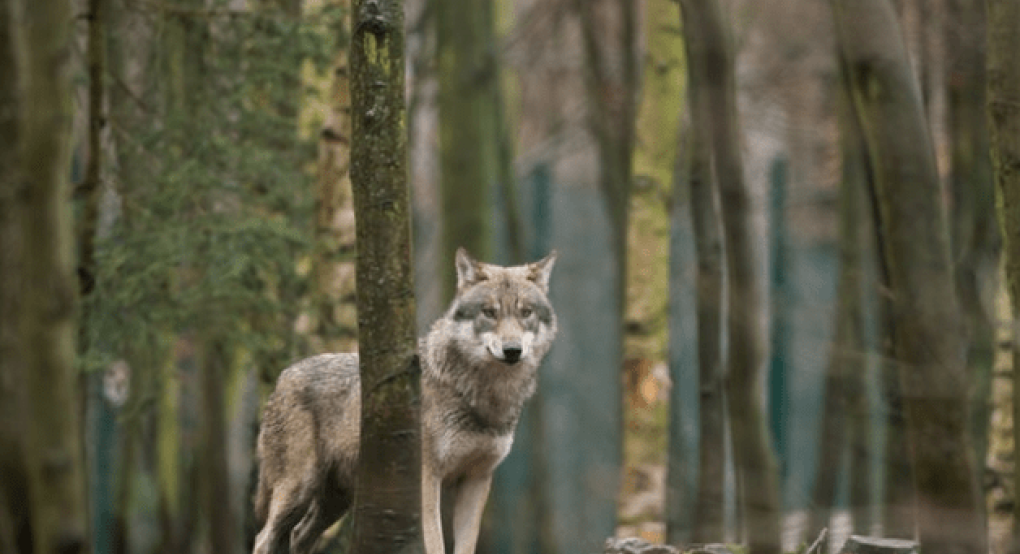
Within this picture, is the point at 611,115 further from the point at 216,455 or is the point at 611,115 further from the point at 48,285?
the point at 48,285

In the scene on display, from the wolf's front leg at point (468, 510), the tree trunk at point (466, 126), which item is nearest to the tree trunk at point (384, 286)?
the wolf's front leg at point (468, 510)

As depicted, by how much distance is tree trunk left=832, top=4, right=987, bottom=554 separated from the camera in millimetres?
6082

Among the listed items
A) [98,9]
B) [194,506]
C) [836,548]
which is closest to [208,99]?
[98,9]

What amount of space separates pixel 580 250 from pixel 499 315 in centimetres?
1131

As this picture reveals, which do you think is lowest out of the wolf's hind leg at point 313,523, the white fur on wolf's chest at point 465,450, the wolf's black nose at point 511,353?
the wolf's hind leg at point 313,523

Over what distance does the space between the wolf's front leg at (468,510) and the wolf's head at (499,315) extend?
80cm

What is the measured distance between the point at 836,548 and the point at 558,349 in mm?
10450

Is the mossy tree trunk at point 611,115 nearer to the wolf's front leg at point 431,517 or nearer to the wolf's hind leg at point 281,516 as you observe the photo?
the wolf's hind leg at point 281,516

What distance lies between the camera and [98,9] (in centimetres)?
1337

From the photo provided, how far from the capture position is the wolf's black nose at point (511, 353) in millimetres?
8406

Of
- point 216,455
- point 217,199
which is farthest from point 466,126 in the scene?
point 216,455

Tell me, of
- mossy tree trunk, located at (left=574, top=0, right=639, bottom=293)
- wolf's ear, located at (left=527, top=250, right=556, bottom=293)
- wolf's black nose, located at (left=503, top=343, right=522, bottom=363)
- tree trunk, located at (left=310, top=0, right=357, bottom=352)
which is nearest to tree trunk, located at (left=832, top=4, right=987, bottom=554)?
wolf's black nose, located at (left=503, top=343, right=522, bottom=363)

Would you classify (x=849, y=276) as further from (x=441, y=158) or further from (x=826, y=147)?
(x=826, y=147)

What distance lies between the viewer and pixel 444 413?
8.81 m
